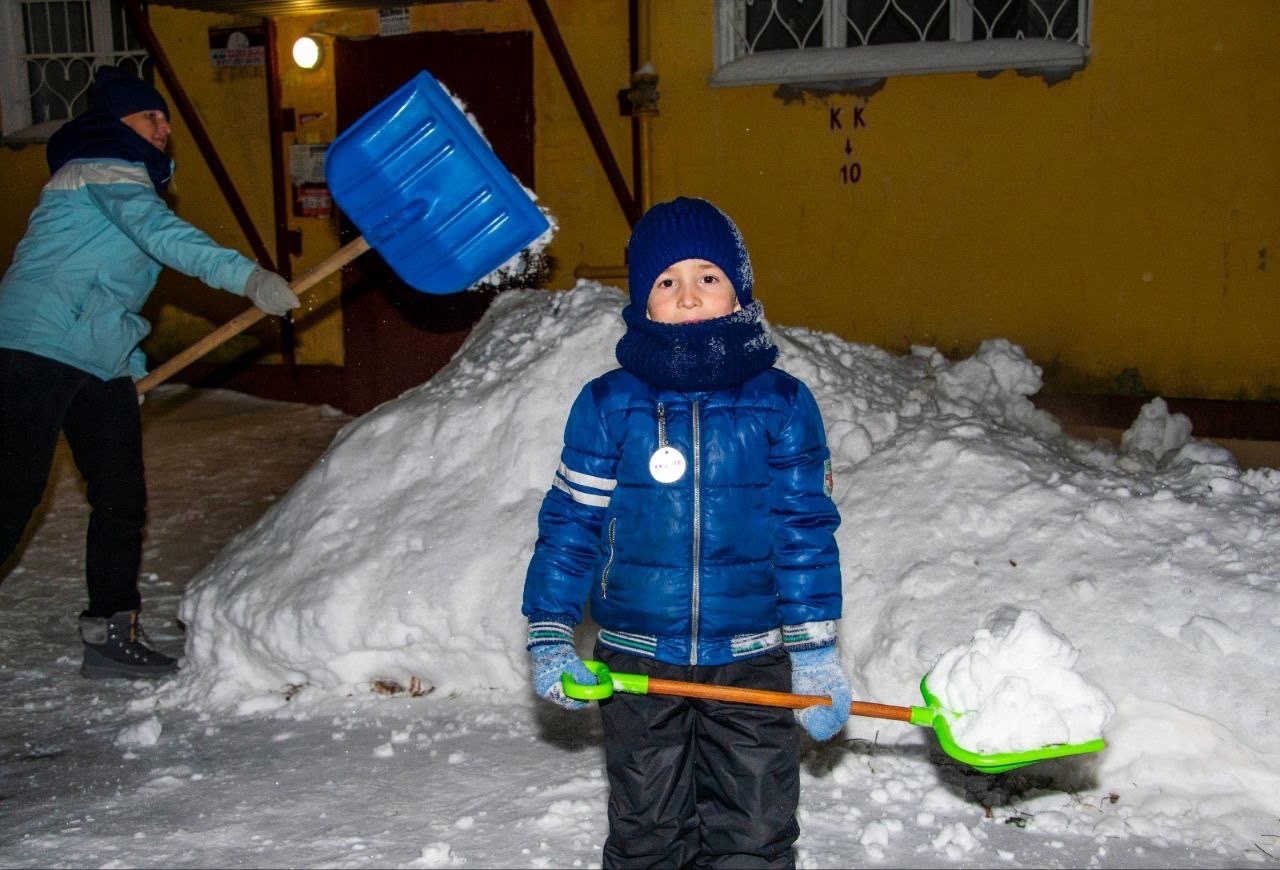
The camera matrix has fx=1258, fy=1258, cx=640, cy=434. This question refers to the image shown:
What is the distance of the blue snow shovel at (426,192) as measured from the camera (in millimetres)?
4051

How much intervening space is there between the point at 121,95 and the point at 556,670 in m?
2.79

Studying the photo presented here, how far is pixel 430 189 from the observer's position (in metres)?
4.11

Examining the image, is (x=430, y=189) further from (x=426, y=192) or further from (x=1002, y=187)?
(x=1002, y=187)

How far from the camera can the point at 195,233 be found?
3986 mm

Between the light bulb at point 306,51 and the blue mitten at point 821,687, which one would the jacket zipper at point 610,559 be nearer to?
the blue mitten at point 821,687

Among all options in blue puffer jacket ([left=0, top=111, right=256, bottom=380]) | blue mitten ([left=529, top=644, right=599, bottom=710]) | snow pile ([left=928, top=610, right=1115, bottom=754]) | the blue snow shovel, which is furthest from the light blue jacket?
snow pile ([left=928, top=610, right=1115, bottom=754])

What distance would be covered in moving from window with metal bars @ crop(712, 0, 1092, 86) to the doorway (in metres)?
1.20

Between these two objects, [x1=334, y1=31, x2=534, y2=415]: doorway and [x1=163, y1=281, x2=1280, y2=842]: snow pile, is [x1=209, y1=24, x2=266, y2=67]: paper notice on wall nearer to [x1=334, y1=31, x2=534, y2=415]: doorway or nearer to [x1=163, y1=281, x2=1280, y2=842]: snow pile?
[x1=334, y1=31, x2=534, y2=415]: doorway

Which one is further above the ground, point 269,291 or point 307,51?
point 307,51

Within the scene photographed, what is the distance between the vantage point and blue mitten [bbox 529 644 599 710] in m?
2.40

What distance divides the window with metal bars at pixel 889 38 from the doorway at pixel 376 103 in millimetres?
1197

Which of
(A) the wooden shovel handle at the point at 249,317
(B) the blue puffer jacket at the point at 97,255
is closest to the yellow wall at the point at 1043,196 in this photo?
(A) the wooden shovel handle at the point at 249,317

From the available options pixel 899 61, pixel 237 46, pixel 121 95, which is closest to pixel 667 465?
pixel 121 95

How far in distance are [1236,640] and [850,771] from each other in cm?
102
